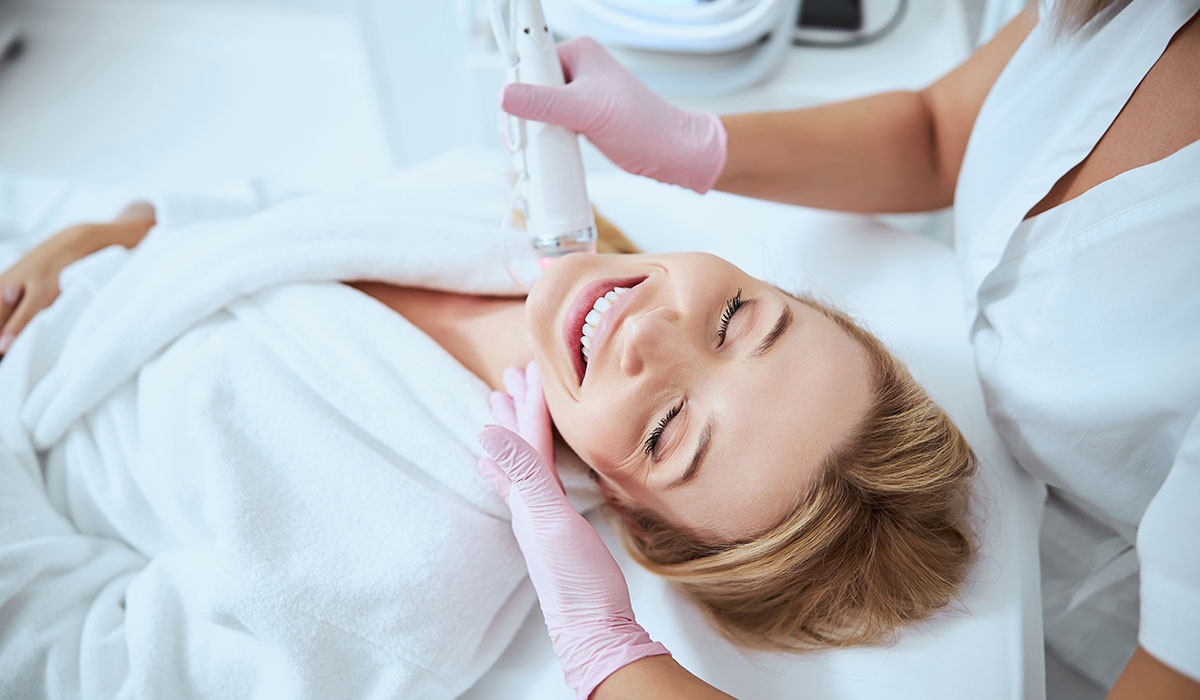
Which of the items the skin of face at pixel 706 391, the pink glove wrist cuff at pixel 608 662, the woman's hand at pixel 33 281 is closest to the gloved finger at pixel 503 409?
the skin of face at pixel 706 391

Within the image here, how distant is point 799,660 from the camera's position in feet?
2.98

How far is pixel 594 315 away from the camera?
92cm

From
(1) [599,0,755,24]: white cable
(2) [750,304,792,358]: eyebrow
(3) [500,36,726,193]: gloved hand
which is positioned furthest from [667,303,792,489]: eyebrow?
(1) [599,0,755,24]: white cable

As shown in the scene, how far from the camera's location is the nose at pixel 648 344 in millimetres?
845

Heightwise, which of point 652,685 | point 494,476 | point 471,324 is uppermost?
point 471,324

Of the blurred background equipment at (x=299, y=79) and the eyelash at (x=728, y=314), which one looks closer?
the eyelash at (x=728, y=314)

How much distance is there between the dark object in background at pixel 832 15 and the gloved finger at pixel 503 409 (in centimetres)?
107

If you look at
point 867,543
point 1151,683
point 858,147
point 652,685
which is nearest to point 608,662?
point 652,685

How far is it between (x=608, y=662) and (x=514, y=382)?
15.2 inches

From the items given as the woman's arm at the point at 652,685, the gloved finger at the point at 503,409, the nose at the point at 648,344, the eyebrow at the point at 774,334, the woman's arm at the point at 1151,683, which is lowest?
the woman's arm at the point at 652,685

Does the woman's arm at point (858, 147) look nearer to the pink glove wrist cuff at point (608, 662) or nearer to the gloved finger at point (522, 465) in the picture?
the gloved finger at point (522, 465)

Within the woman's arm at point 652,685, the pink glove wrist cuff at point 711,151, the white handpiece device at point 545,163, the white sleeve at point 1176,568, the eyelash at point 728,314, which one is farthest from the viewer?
the pink glove wrist cuff at point 711,151

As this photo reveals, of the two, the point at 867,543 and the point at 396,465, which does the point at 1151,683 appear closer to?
the point at 867,543

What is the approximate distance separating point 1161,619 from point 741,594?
42cm
